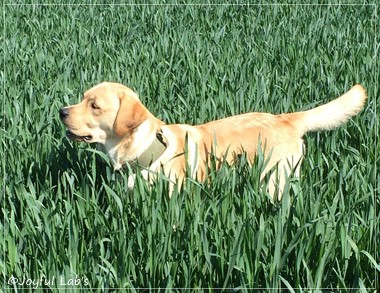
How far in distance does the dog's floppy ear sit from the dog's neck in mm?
69

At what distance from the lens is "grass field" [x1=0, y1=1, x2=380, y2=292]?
107 inches

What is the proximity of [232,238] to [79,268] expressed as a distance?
566 mm

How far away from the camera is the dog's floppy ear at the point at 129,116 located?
11.8ft

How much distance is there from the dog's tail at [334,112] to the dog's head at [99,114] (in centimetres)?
93

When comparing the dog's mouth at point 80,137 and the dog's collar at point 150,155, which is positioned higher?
the dog's mouth at point 80,137

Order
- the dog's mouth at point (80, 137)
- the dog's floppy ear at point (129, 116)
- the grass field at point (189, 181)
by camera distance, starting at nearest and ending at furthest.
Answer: the grass field at point (189, 181) < the dog's floppy ear at point (129, 116) < the dog's mouth at point (80, 137)

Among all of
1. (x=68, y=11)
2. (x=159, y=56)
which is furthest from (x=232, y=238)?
(x=68, y=11)

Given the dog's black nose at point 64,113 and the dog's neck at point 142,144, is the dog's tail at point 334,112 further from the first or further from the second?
the dog's black nose at point 64,113

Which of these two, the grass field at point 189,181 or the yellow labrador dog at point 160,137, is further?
the yellow labrador dog at point 160,137

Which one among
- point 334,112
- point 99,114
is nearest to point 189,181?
point 99,114

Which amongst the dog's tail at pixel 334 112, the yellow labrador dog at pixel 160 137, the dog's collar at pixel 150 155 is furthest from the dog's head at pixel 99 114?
the dog's tail at pixel 334 112

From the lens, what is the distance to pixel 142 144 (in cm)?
368

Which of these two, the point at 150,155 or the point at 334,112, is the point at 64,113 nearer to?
the point at 150,155

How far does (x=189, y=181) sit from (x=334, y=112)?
1091 millimetres
